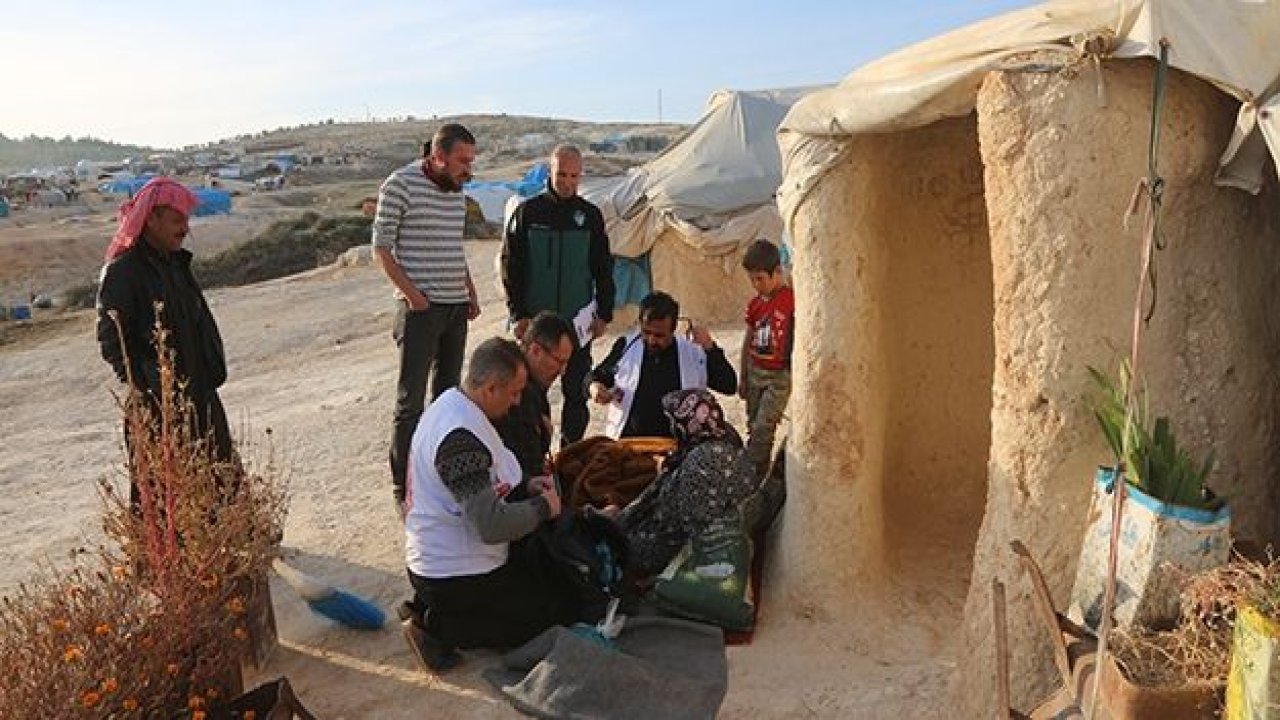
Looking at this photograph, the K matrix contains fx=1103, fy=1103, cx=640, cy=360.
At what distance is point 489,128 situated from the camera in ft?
238

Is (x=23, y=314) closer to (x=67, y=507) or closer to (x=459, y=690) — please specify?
(x=67, y=507)

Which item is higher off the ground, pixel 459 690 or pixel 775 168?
pixel 775 168

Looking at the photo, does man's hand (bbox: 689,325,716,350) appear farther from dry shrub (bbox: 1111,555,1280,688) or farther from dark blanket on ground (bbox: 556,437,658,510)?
dry shrub (bbox: 1111,555,1280,688)

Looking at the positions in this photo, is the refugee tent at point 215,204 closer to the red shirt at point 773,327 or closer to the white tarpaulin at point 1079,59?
the red shirt at point 773,327

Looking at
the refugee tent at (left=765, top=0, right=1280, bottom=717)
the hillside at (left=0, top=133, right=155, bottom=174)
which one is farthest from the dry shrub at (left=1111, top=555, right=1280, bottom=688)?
the hillside at (left=0, top=133, right=155, bottom=174)

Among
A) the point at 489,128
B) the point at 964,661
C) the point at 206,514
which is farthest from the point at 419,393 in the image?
the point at 489,128

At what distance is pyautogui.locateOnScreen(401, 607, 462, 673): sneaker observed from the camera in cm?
404

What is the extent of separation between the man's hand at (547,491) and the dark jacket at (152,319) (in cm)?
128

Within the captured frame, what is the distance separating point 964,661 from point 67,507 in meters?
5.99

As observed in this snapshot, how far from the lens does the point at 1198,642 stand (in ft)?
8.24

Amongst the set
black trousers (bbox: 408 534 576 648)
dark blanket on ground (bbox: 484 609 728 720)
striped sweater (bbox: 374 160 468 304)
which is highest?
striped sweater (bbox: 374 160 468 304)

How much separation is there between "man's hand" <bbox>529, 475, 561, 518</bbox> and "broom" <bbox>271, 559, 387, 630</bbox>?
93 cm

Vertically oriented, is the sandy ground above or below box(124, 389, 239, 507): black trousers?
below

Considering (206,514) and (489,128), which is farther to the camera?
(489,128)
